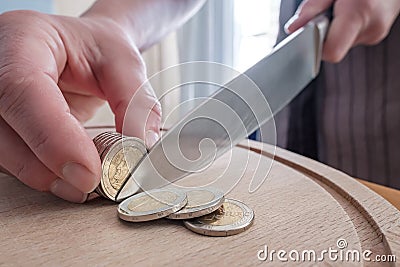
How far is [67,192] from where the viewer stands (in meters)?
0.53

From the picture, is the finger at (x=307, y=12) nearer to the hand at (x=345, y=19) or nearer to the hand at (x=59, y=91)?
the hand at (x=345, y=19)

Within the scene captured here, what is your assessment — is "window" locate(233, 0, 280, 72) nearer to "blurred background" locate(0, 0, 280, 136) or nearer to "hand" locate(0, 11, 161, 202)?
"blurred background" locate(0, 0, 280, 136)

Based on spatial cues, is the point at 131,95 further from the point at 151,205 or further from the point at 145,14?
the point at 145,14

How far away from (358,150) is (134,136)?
0.59 m

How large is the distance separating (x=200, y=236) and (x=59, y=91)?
220 millimetres

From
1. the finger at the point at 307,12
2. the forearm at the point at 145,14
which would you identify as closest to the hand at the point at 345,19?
the finger at the point at 307,12

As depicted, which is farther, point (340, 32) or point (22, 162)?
point (340, 32)

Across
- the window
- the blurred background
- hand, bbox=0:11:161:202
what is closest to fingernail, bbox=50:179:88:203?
hand, bbox=0:11:161:202

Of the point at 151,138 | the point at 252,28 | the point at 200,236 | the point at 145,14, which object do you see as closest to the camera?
the point at 200,236

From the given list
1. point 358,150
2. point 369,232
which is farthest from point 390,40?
point 369,232

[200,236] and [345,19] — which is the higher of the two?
[345,19]

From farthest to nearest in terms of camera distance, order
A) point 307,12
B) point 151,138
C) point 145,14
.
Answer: point 145,14 < point 307,12 < point 151,138

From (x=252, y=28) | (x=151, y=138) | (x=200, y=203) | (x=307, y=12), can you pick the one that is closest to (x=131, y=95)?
(x=151, y=138)

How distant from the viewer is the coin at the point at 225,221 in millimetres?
464
